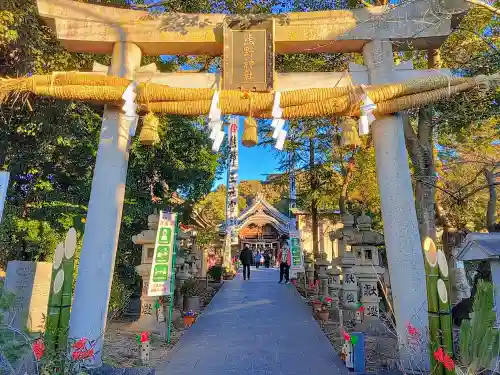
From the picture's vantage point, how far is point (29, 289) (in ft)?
16.2

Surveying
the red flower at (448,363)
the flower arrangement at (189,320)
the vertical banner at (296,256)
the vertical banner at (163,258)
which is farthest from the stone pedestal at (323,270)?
the red flower at (448,363)

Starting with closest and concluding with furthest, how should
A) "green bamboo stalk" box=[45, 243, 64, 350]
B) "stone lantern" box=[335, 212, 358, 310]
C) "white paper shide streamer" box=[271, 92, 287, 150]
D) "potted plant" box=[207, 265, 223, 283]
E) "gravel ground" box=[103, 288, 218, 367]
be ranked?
"green bamboo stalk" box=[45, 243, 64, 350] → "white paper shide streamer" box=[271, 92, 287, 150] → "gravel ground" box=[103, 288, 218, 367] → "stone lantern" box=[335, 212, 358, 310] → "potted plant" box=[207, 265, 223, 283]

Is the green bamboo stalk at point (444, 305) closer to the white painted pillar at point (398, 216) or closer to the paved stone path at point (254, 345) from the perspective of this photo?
the white painted pillar at point (398, 216)

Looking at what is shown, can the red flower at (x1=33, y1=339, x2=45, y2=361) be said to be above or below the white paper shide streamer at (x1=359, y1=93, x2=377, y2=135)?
below

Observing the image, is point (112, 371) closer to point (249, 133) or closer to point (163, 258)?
point (163, 258)

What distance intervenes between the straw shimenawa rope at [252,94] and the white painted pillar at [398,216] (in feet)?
1.20

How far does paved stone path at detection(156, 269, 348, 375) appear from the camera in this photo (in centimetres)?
545

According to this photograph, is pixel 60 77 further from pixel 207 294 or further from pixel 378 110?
pixel 207 294

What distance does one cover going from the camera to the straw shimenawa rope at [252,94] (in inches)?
195

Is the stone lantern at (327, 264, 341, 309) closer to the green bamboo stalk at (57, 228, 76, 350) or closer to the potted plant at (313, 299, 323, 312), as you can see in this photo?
the potted plant at (313, 299, 323, 312)

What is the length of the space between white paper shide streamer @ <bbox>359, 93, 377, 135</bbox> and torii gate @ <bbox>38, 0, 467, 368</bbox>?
394 millimetres

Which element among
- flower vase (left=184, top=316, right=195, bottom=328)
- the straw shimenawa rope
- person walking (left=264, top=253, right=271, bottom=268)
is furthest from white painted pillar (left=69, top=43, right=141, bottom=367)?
person walking (left=264, top=253, right=271, bottom=268)

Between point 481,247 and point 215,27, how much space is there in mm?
4417

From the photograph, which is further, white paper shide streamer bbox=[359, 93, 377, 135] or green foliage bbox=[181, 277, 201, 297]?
green foliage bbox=[181, 277, 201, 297]
